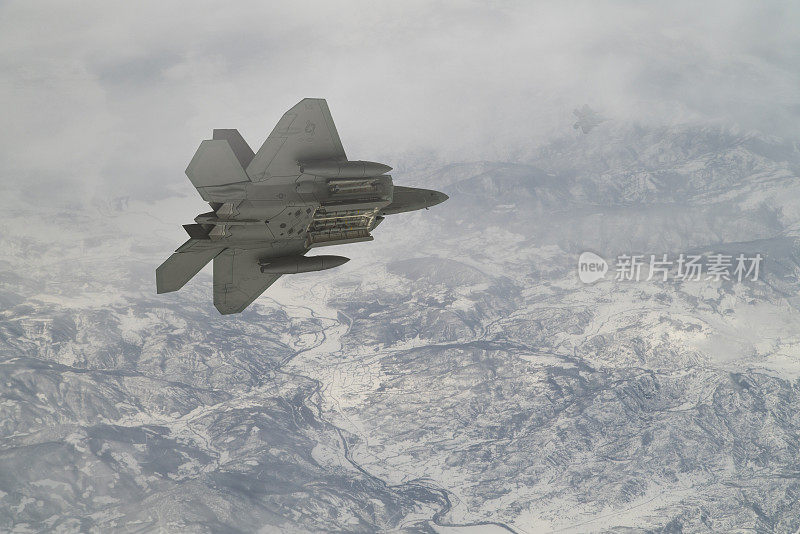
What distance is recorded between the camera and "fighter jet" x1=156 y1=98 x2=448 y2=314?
6078cm

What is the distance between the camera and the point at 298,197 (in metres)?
64.2

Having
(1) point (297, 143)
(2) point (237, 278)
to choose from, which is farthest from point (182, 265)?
(1) point (297, 143)

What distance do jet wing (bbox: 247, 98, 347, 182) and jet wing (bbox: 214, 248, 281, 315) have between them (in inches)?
442

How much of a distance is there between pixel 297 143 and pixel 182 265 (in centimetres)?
1523

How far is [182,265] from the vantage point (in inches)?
2628

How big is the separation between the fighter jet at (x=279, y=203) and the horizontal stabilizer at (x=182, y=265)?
85mm

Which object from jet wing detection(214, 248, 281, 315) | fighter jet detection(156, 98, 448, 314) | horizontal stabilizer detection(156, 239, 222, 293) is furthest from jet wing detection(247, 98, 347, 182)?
jet wing detection(214, 248, 281, 315)

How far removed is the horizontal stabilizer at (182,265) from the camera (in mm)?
65800

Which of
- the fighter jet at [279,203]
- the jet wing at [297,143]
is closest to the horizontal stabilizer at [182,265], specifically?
the fighter jet at [279,203]

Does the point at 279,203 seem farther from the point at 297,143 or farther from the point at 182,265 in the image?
the point at 182,265

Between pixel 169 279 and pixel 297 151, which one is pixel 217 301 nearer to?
pixel 169 279

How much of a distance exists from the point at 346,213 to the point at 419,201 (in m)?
7.57

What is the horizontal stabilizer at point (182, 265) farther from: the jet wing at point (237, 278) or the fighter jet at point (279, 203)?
the jet wing at point (237, 278)

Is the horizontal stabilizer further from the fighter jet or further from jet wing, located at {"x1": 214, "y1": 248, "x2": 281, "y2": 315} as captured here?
jet wing, located at {"x1": 214, "y1": 248, "x2": 281, "y2": 315}
